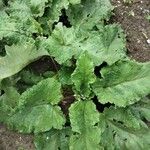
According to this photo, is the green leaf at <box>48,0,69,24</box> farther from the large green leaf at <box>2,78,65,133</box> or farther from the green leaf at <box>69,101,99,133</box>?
the green leaf at <box>69,101,99,133</box>

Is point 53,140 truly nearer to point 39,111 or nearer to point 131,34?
point 39,111

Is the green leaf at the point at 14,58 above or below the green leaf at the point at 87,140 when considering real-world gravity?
above

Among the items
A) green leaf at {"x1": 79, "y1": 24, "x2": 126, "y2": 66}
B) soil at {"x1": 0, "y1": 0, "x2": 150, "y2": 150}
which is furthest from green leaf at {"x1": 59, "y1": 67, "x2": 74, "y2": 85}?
soil at {"x1": 0, "y1": 0, "x2": 150, "y2": 150}

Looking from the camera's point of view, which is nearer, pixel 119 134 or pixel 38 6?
pixel 119 134

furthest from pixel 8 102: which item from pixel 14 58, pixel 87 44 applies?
pixel 87 44

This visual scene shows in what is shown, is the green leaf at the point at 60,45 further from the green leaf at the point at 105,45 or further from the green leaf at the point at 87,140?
the green leaf at the point at 87,140

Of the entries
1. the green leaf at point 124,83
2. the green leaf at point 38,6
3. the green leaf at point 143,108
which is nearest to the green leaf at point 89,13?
the green leaf at point 38,6
